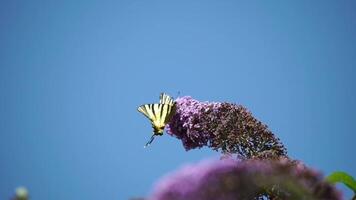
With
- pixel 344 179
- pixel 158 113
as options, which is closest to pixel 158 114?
pixel 158 113

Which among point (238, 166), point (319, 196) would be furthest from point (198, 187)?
point (319, 196)

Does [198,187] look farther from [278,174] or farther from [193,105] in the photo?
[193,105]

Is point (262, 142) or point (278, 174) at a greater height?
point (262, 142)

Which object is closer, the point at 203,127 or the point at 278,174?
the point at 278,174

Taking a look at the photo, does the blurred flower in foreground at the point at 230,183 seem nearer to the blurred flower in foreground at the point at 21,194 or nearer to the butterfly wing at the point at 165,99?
the blurred flower in foreground at the point at 21,194

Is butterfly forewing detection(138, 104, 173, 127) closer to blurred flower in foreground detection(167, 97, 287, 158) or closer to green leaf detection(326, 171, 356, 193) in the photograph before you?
blurred flower in foreground detection(167, 97, 287, 158)

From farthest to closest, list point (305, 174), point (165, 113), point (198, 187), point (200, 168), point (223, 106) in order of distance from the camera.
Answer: point (165, 113)
point (223, 106)
point (305, 174)
point (200, 168)
point (198, 187)

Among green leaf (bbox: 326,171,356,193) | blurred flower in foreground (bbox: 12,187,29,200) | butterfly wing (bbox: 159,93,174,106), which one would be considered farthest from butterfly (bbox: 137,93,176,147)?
blurred flower in foreground (bbox: 12,187,29,200)
